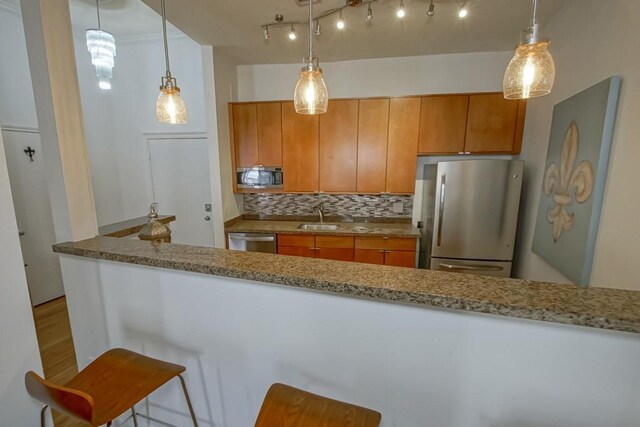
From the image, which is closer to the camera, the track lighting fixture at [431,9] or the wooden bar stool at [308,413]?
the wooden bar stool at [308,413]

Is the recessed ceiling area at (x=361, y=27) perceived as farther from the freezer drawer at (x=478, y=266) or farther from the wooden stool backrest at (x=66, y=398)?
the wooden stool backrest at (x=66, y=398)

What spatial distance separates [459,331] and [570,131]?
162 cm

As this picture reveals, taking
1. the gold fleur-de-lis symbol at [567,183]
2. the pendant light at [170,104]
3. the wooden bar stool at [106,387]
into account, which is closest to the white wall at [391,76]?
the gold fleur-de-lis symbol at [567,183]

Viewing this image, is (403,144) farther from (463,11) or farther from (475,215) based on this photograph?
(463,11)

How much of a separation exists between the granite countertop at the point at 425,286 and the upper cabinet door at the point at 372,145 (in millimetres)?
1982

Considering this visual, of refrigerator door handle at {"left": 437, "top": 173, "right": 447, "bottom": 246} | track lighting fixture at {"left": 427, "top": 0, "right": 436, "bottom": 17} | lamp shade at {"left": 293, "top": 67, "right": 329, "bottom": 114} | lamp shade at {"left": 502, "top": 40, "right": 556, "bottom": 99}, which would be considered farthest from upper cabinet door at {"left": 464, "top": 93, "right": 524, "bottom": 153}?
lamp shade at {"left": 293, "top": 67, "right": 329, "bottom": 114}

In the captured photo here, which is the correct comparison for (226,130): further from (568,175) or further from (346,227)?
(568,175)

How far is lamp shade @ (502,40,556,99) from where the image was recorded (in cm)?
97

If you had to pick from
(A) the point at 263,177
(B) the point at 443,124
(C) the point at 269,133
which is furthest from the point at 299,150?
(B) the point at 443,124

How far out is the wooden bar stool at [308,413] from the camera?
2.83ft

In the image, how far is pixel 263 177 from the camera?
10.4 ft

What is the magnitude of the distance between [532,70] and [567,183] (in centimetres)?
112

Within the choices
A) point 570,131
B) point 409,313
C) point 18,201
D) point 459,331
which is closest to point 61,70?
point 409,313

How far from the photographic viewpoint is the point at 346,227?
3.15 m
